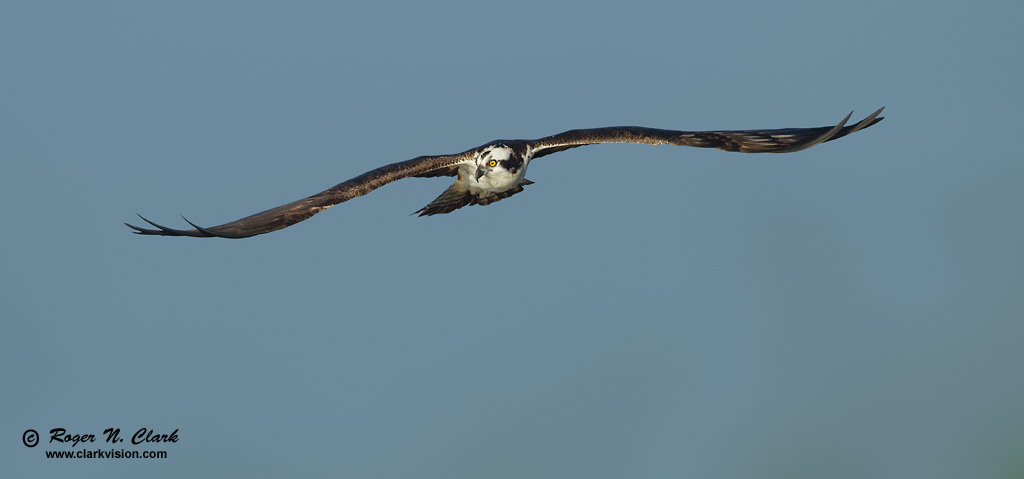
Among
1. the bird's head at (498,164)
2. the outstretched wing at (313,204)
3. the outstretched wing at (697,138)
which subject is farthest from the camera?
the bird's head at (498,164)

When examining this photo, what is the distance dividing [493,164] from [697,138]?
430 centimetres

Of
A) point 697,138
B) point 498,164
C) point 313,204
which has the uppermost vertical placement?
point 697,138

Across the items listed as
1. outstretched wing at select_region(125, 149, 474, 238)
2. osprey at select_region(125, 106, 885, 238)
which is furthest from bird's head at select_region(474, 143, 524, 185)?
outstretched wing at select_region(125, 149, 474, 238)

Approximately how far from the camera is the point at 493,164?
66.7 feet

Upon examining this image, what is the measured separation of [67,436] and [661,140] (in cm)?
1510

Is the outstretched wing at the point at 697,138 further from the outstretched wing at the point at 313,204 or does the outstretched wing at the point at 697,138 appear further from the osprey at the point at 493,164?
the outstretched wing at the point at 313,204

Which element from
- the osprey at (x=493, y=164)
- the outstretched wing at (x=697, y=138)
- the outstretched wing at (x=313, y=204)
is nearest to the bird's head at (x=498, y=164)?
the osprey at (x=493, y=164)

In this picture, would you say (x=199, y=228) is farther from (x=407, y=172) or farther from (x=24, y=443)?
(x=24, y=443)

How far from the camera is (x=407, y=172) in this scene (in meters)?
19.7

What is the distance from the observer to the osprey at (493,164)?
18953 mm

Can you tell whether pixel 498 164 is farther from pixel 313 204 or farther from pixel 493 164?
pixel 313 204

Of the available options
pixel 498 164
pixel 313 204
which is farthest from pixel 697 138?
pixel 313 204

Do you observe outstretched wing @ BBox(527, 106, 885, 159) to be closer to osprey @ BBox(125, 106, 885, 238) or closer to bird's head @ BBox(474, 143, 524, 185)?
osprey @ BBox(125, 106, 885, 238)

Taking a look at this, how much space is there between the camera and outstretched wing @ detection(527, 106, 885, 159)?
19.9 metres
